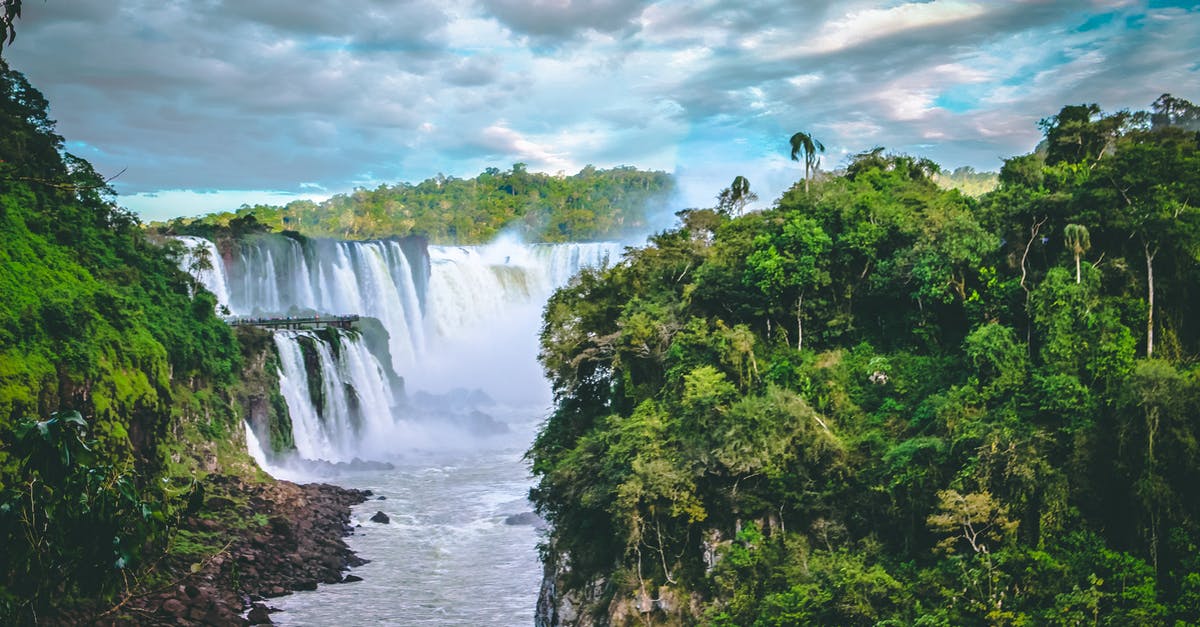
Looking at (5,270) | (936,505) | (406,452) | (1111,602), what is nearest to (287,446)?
(406,452)

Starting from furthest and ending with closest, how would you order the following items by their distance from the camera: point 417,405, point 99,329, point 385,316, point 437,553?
point 385,316 → point 417,405 → point 437,553 → point 99,329

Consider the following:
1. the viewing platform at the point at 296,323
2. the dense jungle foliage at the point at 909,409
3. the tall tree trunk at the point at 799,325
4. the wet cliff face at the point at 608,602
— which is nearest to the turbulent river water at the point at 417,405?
the viewing platform at the point at 296,323

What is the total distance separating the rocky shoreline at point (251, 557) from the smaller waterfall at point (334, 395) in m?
5.03

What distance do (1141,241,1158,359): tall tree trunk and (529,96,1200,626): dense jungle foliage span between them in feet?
0.26

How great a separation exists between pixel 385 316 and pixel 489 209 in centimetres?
4735

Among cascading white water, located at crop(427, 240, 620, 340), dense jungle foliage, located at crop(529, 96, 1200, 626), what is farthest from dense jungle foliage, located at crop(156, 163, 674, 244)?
dense jungle foliage, located at crop(529, 96, 1200, 626)

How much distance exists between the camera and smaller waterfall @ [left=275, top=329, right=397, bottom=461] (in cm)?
3503

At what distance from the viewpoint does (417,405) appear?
4600 cm

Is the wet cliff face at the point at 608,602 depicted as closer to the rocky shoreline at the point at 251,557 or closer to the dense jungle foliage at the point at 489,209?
the rocky shoreline at the point at 251,557

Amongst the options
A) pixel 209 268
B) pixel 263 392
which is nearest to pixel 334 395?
pixel 263 392

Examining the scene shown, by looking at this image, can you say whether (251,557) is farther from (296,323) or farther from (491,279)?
(491,279)

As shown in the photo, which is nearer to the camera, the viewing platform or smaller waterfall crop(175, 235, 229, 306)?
smaller waterfall crop(175, 235, 229, 306)

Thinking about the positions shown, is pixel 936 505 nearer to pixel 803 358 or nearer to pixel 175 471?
pixel 803 358

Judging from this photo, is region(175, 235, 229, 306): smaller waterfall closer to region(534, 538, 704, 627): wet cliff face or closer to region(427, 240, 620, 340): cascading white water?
region(427, 240, 620, 340): cascading white water
